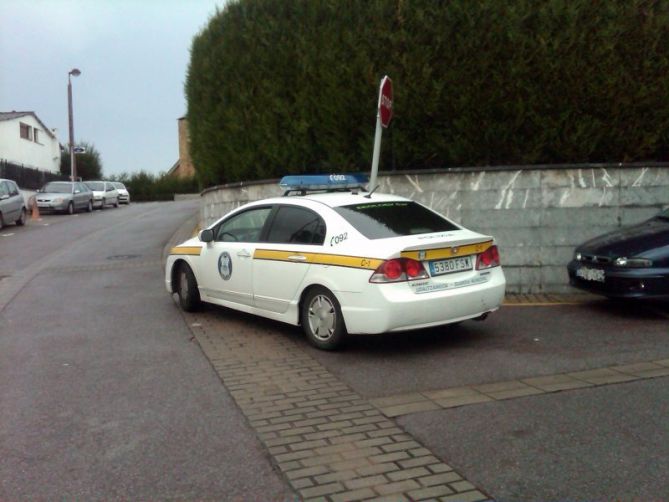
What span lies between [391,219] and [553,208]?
148 inches

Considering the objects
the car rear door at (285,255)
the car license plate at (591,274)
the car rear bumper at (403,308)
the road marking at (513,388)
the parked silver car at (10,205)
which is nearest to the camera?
the road marking at (513,388)

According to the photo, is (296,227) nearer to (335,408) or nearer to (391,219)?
(391,219)

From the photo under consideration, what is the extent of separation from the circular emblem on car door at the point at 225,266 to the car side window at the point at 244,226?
0.22 metres

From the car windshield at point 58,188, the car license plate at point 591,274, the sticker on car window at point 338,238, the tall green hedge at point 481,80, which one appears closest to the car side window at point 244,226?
the sticker on car window at point 338,238

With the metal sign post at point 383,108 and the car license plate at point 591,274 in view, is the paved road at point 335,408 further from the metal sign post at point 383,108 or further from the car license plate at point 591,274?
the metal sign post at point 383,108

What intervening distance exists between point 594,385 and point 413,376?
142 centimetres

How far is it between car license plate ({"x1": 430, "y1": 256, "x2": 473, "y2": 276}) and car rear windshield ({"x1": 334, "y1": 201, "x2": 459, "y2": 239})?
15.9 inches

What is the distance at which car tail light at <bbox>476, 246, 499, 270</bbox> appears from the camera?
23.2 feet

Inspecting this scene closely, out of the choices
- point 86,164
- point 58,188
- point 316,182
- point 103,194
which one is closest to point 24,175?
point 103,194

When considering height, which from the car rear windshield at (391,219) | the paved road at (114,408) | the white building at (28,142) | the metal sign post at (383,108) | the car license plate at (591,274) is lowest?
the paved road at (114,408)

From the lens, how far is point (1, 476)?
414 cm

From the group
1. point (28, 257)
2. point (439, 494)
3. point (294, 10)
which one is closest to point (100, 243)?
point (28, 257)

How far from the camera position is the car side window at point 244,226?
805cm

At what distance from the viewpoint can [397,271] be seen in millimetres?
6457
